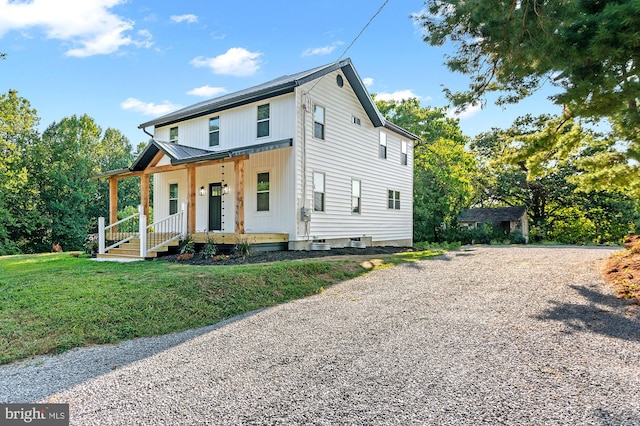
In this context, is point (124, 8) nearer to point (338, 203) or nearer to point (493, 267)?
point (338, 203)

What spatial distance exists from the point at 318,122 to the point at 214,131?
4.04m

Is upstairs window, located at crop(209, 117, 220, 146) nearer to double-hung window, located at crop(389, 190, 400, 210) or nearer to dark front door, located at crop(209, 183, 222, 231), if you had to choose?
dark front door, located at crop(209, 183, 222, 231)

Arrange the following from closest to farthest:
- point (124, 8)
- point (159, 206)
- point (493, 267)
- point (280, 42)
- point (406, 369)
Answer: point (406, 369) → point (493, 267) → point (124, 8) → point (280, 42) → point (159, 206)

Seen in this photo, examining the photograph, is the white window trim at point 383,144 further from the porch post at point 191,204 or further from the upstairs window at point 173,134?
the upstairs window at point 173,134

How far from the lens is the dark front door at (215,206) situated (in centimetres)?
1376

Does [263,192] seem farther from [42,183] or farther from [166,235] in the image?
[42,183]

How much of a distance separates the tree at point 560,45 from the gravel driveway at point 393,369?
314 centimetres

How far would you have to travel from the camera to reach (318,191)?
12945mm

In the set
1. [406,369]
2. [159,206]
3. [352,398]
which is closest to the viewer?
[352,398]

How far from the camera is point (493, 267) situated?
30.3 ft

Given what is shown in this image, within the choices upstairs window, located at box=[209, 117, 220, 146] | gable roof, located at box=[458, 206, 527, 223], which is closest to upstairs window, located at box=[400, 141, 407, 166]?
upstairs window, located at box=[209, 117, 220, 146]

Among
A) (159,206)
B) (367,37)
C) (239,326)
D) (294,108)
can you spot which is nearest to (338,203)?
(294,108)

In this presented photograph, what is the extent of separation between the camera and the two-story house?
11945mm

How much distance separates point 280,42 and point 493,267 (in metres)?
10.2
